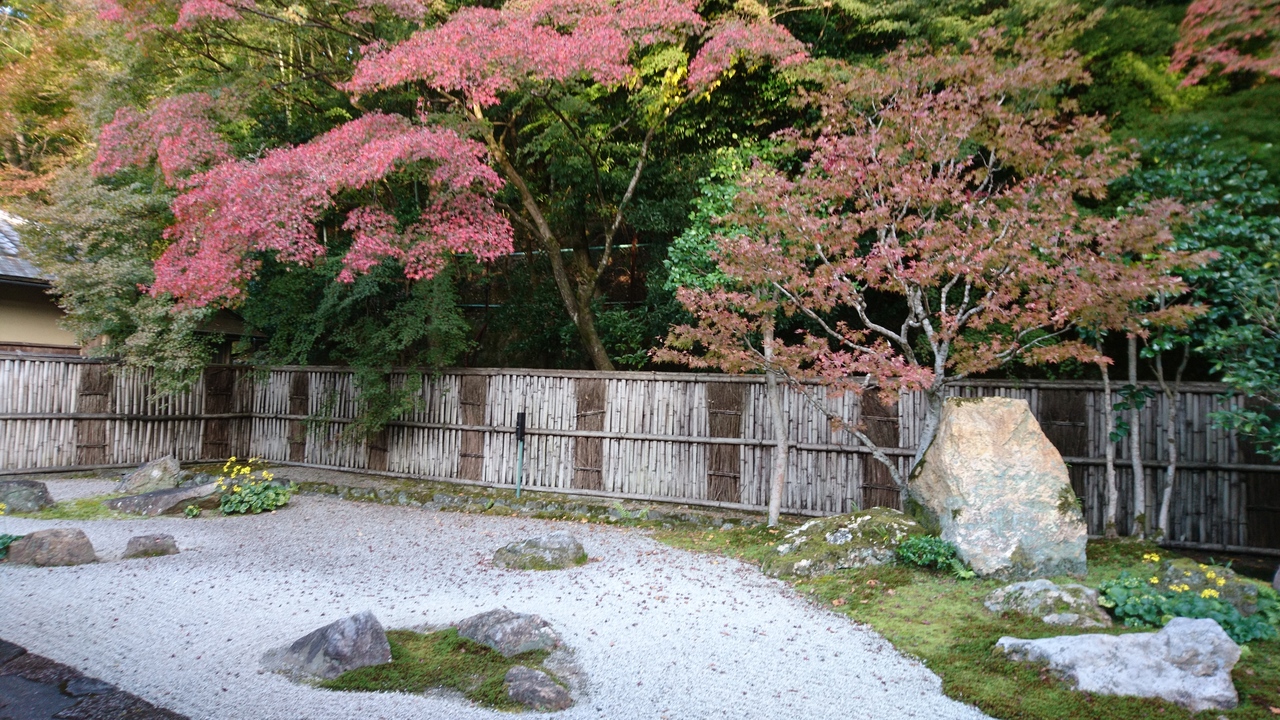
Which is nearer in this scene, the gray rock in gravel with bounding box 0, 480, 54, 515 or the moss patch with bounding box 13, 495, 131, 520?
the moss patch with bounding box 13, 495, 131, 520

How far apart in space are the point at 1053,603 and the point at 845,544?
1870 millimetres

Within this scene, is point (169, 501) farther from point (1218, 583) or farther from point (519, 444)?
point (1218, 583)

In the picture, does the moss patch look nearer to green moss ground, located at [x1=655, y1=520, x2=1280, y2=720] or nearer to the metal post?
the metal post

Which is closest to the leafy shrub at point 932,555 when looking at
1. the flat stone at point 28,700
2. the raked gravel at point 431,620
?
the raked gravel at point 431,620

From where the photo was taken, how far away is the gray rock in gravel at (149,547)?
24.2 feet

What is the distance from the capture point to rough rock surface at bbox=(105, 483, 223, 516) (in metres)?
9.56

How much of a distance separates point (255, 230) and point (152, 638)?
5.85 m

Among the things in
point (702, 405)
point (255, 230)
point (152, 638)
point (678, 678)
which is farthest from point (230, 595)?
point (702, 405)

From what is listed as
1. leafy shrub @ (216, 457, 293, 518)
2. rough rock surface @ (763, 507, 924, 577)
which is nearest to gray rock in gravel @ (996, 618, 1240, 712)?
rough rock surface @ (763, 507, 924, 577)

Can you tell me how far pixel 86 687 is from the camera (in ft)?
14.1

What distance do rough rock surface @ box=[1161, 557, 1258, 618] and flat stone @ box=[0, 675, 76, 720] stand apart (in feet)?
21.7

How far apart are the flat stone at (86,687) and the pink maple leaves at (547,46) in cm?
716

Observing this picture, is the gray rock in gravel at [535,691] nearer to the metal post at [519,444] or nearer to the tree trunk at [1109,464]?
the tree trunk at [1109,464]

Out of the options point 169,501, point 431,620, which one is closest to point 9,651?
point 431,620
